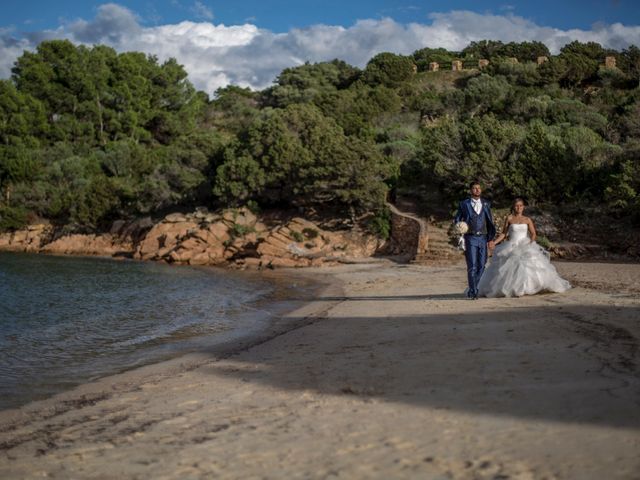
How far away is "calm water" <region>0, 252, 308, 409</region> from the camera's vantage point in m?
8.07

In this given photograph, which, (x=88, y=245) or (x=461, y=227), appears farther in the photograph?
(x=88, y=245)

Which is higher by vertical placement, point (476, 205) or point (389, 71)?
point (389, 71)

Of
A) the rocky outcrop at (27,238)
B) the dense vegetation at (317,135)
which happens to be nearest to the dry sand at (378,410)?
the dense vegetation at (317,135)

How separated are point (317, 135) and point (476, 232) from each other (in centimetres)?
2316

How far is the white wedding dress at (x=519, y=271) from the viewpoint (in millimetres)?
10414

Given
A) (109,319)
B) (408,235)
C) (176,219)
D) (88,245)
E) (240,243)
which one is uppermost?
(176,219)

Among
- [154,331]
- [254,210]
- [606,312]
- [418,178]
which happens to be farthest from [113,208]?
[606,312]

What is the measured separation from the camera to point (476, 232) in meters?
11.1

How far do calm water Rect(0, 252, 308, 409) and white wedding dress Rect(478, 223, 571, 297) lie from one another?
4.40 metres

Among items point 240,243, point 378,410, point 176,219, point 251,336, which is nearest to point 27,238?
point 176,219

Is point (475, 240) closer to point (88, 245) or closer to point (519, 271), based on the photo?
point (519, 271)

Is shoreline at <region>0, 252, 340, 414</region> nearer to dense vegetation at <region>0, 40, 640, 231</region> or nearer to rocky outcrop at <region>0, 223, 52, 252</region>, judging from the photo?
dense vegetation at <region>0, 40, 640, 231</region>

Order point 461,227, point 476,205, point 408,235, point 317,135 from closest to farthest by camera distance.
Result: point 461,227 < point 476,205 < point 408,235 < point 317,135

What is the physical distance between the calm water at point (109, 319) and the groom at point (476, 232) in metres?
4.10
